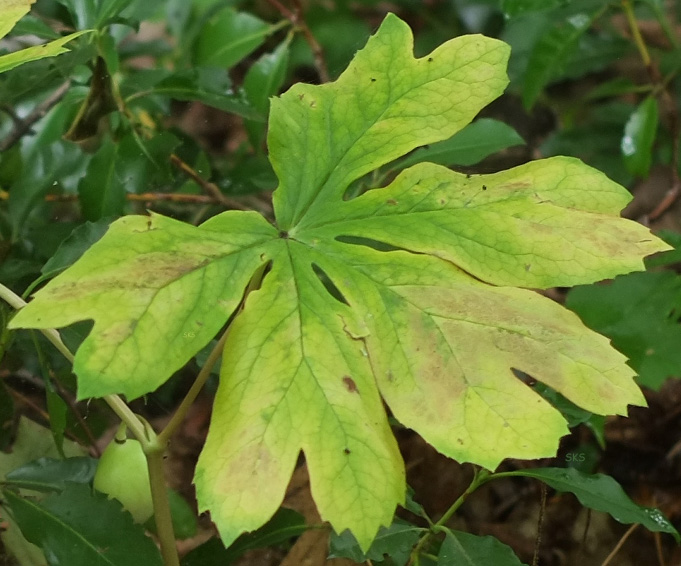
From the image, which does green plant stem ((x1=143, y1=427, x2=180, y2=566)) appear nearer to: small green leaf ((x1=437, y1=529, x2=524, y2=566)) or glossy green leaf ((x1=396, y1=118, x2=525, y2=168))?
small green leaf ((x1=437, y1=529, x2=524, y2=566))

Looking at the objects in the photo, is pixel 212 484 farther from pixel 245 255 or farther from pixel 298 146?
pixel 298 146

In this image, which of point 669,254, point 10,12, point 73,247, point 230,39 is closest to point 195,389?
point 73,247

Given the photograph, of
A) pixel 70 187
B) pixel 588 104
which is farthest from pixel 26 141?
pixel 588 104

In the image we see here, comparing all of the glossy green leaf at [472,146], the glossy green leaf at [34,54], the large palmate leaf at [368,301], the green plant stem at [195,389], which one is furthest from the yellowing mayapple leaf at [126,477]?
the glossy green leaf at [472,146]

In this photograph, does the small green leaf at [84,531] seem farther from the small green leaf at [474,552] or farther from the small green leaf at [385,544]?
the small green leaf at [474,552]

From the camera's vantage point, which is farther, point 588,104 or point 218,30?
point 588,104
